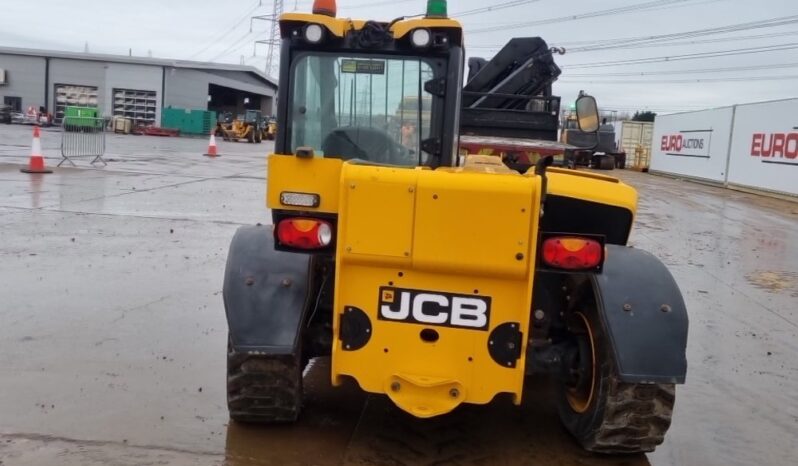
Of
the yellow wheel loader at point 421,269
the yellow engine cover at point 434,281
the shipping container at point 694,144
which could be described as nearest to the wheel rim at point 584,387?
the yellow wheel loader at point 421,269

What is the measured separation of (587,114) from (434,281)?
2.53m

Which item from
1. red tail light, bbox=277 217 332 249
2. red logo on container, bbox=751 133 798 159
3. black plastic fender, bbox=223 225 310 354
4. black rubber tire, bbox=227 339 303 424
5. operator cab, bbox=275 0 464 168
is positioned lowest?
black rubber tire, bbox=227 339 303 424

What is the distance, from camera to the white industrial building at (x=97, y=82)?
50250 mm

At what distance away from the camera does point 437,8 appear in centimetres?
404

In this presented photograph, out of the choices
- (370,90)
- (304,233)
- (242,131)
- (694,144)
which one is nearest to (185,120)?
(242,131)

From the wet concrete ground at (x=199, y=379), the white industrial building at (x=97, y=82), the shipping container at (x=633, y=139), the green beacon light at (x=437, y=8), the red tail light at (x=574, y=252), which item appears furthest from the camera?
the white industrial building at (x=97, y=82)

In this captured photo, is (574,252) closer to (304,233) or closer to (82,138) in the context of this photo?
(304,233)

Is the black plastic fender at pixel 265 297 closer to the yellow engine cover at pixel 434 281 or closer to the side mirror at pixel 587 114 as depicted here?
the yellow engine cover at pixel 434 281

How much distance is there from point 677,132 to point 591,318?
1401 inches

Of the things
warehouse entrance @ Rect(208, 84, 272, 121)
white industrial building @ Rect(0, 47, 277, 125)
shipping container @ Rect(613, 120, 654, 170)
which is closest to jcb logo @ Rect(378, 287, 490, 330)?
shipping container @ Rect(613, 120, 654, 170)

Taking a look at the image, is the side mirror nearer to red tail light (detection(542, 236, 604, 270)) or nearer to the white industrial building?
red tail light (detection(542, 236, 604, 270))

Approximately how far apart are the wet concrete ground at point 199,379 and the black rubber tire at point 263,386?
0.15 m

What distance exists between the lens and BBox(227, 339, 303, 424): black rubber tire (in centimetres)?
363

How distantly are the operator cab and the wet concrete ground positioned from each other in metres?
1.56
